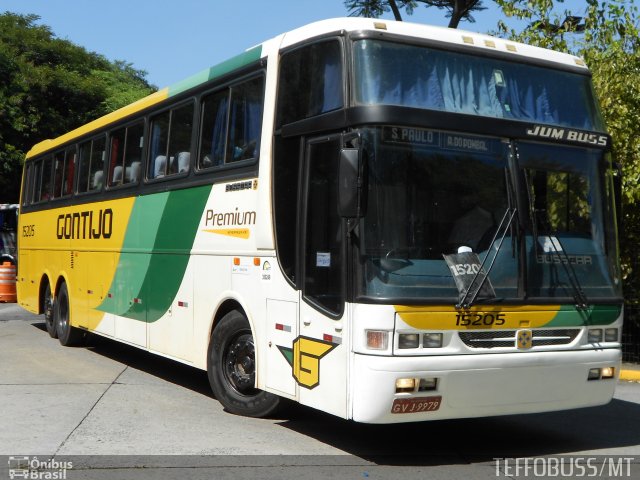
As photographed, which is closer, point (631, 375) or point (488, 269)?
point (488, 269)

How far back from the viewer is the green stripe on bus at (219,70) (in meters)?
8.30

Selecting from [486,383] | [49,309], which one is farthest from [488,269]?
[49,309]

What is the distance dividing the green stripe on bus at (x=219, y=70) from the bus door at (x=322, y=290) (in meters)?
1.48

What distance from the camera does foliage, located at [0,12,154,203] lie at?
31.8 meters

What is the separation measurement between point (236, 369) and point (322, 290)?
6.36 ft

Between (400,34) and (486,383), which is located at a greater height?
(400,34)

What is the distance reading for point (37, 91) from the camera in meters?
33.2

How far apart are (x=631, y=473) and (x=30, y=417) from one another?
543cm

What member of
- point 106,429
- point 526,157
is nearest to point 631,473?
point 526,157

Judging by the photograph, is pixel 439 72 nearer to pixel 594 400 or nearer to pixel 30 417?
pixel 594 400

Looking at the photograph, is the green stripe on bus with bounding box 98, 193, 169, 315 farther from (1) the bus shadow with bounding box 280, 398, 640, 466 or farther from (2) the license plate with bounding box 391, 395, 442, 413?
(2) the license plate with bounding box 391, 395, 442, 413

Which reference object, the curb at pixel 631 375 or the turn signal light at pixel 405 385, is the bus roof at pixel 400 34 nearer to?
the turn signal light at pixel 405 385

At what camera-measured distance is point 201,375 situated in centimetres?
1138

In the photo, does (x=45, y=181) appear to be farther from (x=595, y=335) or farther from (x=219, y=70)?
(x=595, y=335)
